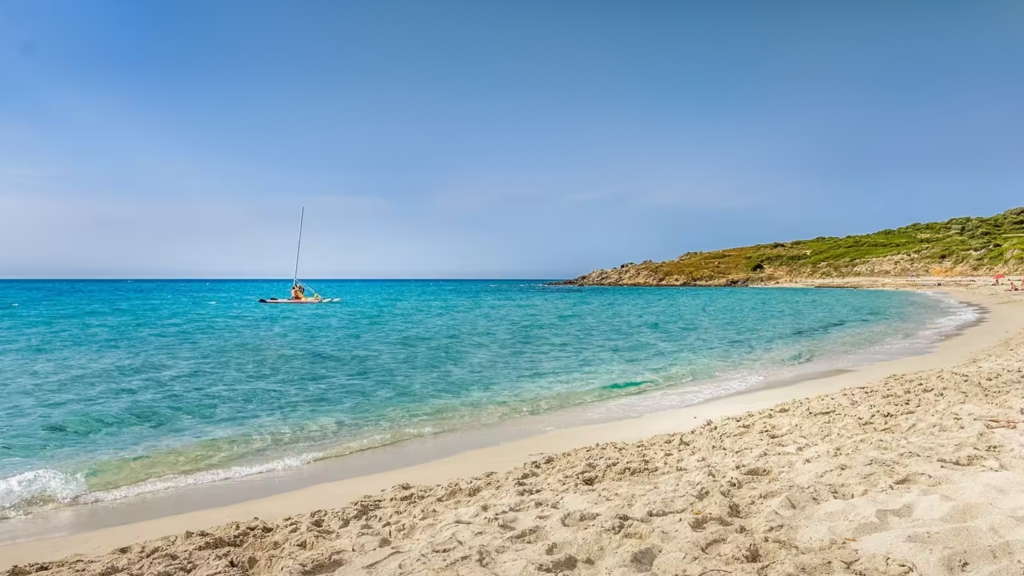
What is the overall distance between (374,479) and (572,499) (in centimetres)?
286

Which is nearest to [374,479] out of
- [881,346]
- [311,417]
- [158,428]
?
[311,417]

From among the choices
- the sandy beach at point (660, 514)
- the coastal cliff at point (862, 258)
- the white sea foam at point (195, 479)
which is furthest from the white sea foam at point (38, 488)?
the coastal cliff at point (862, 258)

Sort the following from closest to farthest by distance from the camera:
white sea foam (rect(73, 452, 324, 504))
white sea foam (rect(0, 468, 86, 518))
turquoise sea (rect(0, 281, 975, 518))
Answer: white sea foam (rect(0, 468, 86, 518)) < white sea foam (rect(73, 452, 324, 504)) < turquoise sea (rect(0, 281, 975, 518))

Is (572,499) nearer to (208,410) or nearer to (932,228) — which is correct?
(208,410)

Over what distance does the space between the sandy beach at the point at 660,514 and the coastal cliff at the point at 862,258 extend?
81213 mm

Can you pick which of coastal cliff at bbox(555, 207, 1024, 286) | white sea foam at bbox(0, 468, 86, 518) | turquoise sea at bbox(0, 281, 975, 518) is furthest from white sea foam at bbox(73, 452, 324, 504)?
coastal cliff at bbox(555, 207, 1024, 286)

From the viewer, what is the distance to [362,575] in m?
3.93

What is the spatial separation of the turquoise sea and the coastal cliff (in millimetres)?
65619

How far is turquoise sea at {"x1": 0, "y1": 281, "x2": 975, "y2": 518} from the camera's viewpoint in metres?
7.98

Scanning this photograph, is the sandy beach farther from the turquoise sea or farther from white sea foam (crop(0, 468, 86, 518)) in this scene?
the turquoise sea

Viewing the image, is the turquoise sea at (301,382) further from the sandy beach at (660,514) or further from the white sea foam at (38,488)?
the sandy beach at (660,514)

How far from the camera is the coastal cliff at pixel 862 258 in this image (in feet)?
257

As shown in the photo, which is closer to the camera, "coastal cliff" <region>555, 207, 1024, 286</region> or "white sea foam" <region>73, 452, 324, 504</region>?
"white sea foam" <region>73, 452, 324, 504</region>

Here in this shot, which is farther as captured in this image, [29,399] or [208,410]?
[29,399]
